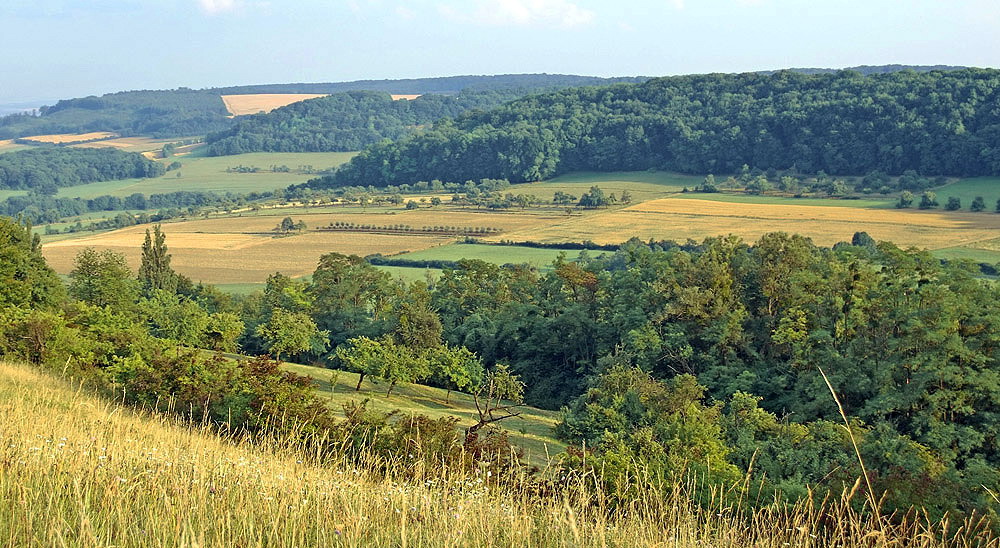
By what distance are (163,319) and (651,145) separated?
4739 inches

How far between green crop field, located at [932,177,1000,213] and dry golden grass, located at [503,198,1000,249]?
6.64 metres

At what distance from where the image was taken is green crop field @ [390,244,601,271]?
8738 cm

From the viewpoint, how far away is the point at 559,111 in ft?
599

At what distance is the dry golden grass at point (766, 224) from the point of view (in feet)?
286

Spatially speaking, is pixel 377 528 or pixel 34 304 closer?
pixel 377 528

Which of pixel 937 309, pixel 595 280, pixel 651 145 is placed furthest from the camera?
pixel 651 145

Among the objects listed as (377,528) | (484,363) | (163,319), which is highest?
(377,528)

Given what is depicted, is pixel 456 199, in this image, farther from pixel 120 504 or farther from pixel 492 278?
pixel 120 504

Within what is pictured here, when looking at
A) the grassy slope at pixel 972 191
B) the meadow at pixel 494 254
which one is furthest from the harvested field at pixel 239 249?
the grassy slope at pixel 972 191

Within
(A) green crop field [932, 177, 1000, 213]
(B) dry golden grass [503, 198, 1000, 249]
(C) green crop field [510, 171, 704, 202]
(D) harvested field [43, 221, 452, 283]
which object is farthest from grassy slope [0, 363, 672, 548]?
(C) green crop field [510, 171, 704, 202]

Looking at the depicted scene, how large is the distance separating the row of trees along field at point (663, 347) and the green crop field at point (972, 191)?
64.0m

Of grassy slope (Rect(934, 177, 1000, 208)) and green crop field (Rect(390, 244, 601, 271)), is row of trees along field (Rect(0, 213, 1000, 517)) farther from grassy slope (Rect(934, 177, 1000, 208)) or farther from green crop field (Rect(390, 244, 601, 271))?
grassy slope (Rect(934, 177, 1000, 208))

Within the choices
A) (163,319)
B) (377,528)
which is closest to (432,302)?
(163,319)

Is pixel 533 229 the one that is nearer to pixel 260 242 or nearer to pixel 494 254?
pixel 494 254
